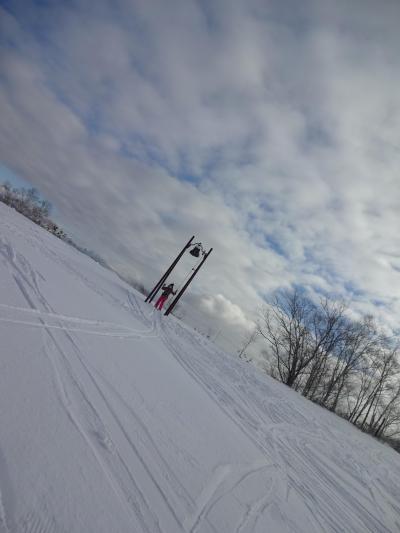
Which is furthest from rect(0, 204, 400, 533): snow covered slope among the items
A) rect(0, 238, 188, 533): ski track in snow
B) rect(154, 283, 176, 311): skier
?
rect(154, 283, 176, 311): skier

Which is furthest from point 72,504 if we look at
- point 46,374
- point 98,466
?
point 46,374

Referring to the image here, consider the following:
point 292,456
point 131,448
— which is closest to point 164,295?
point 292,456

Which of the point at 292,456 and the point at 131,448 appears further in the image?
the point at 292,456

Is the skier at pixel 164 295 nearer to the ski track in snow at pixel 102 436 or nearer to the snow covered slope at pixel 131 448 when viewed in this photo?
the snow covered slope at pixel 131 448

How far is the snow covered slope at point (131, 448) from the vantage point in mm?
1871

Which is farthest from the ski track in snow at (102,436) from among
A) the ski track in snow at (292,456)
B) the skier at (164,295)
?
the skier at (164,295)

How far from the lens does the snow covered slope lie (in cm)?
187

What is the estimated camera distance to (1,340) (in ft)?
10.2

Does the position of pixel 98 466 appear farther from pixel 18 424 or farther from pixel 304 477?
pixel 304 477

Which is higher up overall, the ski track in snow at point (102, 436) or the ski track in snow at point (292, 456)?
the ski track in snow at point (292, 456)

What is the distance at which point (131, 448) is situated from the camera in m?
2.58

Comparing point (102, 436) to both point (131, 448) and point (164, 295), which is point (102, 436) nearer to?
point (131, 448)

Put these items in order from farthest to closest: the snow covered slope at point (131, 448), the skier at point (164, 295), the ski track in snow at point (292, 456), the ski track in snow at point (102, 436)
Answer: the skier at point (164, 295) → the ski track in snow at point (292, 456) → the ski track in snow at point (102, 436) → the snow covered slope at point (131, 448)

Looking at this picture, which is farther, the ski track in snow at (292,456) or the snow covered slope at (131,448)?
the ski track in snow at (292,456)
